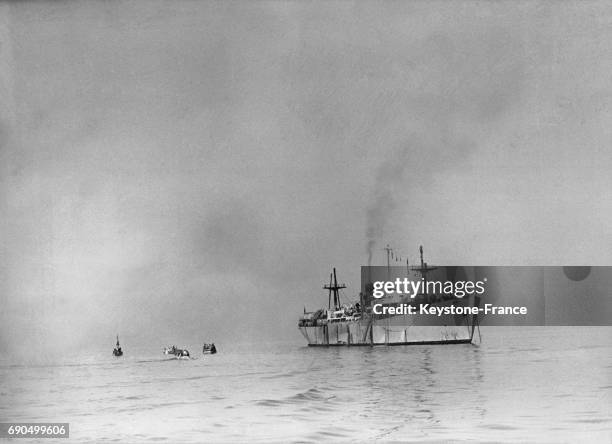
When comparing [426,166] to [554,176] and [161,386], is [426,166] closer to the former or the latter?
[554,176]

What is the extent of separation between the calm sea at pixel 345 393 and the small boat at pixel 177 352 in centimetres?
5

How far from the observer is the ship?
18.1 ft

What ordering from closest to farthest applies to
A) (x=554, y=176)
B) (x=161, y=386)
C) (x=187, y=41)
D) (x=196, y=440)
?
1. (x=196, y=440)
2. (x=554, y=176)
3. (x=187, y=41)
4. (x=161, y=386)

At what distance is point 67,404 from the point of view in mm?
5668

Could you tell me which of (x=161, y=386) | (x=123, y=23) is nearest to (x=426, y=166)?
(x=123, y=23)

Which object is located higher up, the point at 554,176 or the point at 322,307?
the point at 554,176

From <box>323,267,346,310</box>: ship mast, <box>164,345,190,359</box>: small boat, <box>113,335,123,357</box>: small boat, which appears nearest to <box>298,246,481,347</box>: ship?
<box>323,267,346,310</box>: ship mast

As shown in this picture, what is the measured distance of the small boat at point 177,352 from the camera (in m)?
6.23

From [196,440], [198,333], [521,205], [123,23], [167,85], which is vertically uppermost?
[123,23]

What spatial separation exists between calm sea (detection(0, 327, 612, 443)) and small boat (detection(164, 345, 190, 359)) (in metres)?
0.05

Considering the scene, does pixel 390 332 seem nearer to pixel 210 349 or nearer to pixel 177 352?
pixel 210 349

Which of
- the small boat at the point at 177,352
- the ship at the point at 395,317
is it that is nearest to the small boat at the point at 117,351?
the small boat at the point at 177,352

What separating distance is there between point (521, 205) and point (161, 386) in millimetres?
3053

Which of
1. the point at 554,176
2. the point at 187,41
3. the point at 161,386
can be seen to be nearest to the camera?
the point at 554,176
